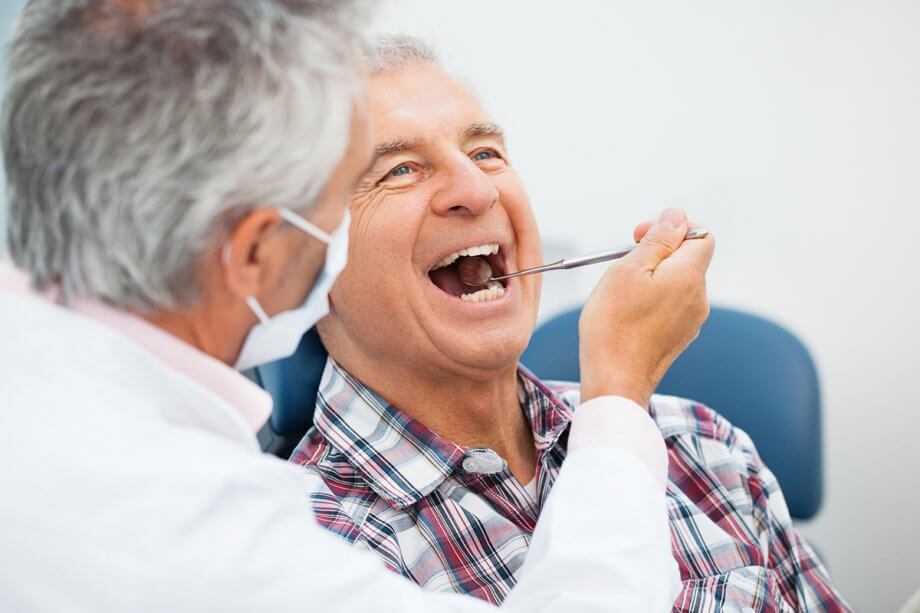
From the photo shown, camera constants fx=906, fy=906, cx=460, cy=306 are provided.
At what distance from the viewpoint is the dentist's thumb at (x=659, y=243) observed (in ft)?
3.51

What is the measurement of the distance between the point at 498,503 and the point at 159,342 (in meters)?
0.60

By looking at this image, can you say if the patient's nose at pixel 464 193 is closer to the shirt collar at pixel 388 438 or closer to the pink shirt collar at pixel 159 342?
the shirt collar at pixel 388 438

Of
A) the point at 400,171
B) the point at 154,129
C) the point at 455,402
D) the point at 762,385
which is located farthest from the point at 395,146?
the point at 762,385

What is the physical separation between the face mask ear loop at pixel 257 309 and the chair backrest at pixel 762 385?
3.61ft

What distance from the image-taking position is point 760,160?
7.66 feet

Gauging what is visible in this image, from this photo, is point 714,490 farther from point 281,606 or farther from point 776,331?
point 281,606

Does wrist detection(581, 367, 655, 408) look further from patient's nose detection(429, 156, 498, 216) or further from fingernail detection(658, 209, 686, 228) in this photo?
patient's nose detection(429, 156, 498, 216)

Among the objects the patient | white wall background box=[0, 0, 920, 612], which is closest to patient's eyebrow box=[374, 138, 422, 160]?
the patient

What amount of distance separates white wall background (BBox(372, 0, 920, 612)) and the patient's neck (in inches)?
48.1

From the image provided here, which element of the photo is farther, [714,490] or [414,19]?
[414,19]

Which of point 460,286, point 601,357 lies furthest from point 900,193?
point 601,357

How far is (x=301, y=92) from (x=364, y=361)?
0.63m

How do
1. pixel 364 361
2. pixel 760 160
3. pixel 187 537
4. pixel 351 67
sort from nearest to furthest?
pixel 187 537 < pixel 351 67 < pixel 364 361 < pixel 760 160

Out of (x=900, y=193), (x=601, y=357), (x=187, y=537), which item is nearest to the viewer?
(x=187, y=537)
